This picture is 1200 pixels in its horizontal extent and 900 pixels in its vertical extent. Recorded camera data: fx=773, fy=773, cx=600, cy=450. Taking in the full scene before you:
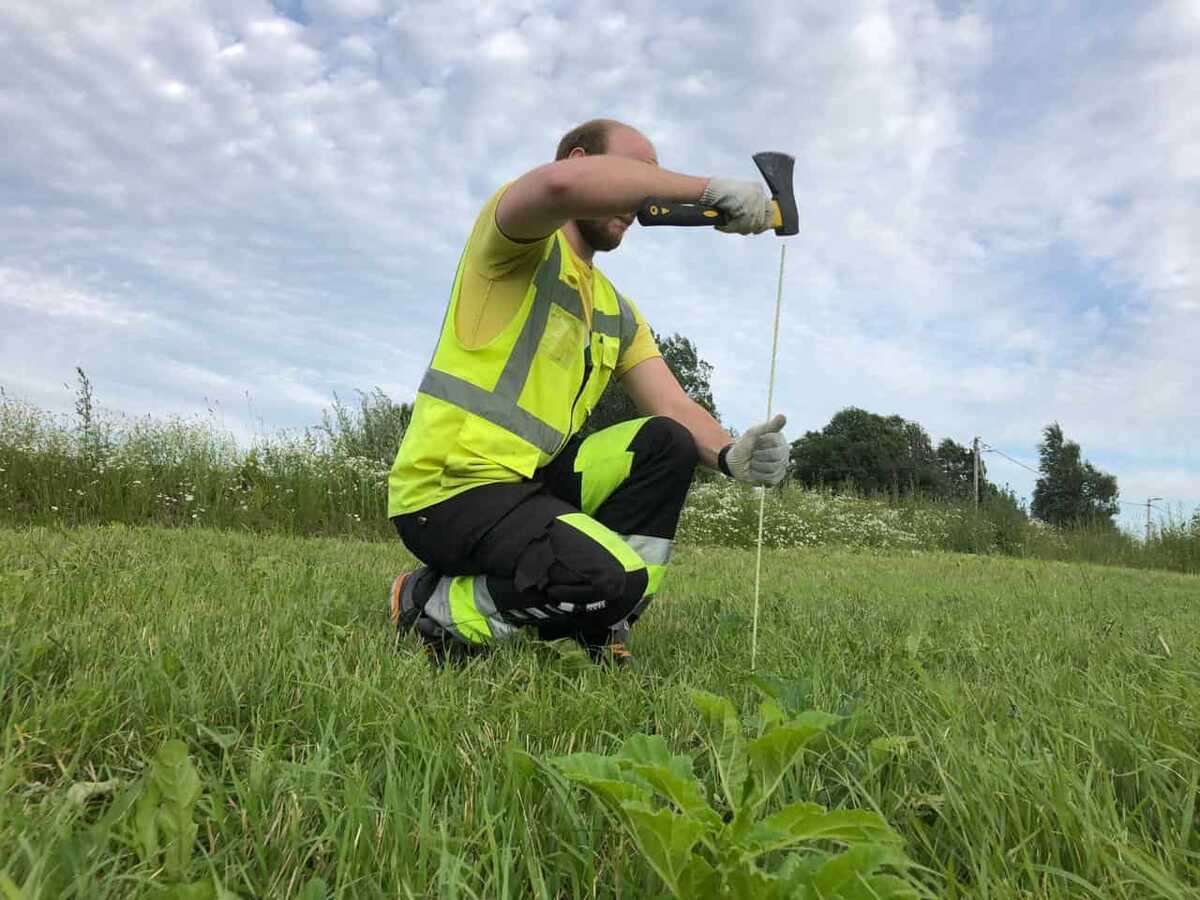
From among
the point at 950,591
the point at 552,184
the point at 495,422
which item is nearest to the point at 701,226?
the point at 552,184

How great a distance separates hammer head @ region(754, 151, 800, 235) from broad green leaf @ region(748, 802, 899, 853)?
1.59m

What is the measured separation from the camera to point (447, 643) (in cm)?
232

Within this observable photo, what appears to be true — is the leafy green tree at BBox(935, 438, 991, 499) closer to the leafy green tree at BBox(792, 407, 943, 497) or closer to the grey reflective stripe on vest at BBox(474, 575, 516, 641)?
the leafy green tree at BBox(792, 407, 943, 497)

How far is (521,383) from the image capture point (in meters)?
2.30

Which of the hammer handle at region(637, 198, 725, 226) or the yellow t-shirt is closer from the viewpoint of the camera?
the hammer handle at region(637, 198, 725, 226)

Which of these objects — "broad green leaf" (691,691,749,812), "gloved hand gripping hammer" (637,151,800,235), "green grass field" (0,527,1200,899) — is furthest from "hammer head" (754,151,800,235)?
"broad green leaf" (691,691,749,812)

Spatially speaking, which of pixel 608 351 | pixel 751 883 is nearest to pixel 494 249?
pixel 608 351

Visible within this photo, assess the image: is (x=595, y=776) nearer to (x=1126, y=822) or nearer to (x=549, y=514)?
(x=1126, y=822)

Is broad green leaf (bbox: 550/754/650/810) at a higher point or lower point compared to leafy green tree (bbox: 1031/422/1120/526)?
lower

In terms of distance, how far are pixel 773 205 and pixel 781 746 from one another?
1.46 m

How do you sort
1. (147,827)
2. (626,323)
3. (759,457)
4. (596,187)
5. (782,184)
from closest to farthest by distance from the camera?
1. (147,827)
2. (596,187)
3. (782,184)
4. (759,457)
5. (626,323)

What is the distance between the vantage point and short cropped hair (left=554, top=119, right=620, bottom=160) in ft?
8.01

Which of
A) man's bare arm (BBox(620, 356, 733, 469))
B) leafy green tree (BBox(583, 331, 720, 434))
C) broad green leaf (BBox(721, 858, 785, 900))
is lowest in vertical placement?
broad green leaf (BBox(721, 858, 785, 900))

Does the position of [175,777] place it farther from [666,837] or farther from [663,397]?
[663,397]
